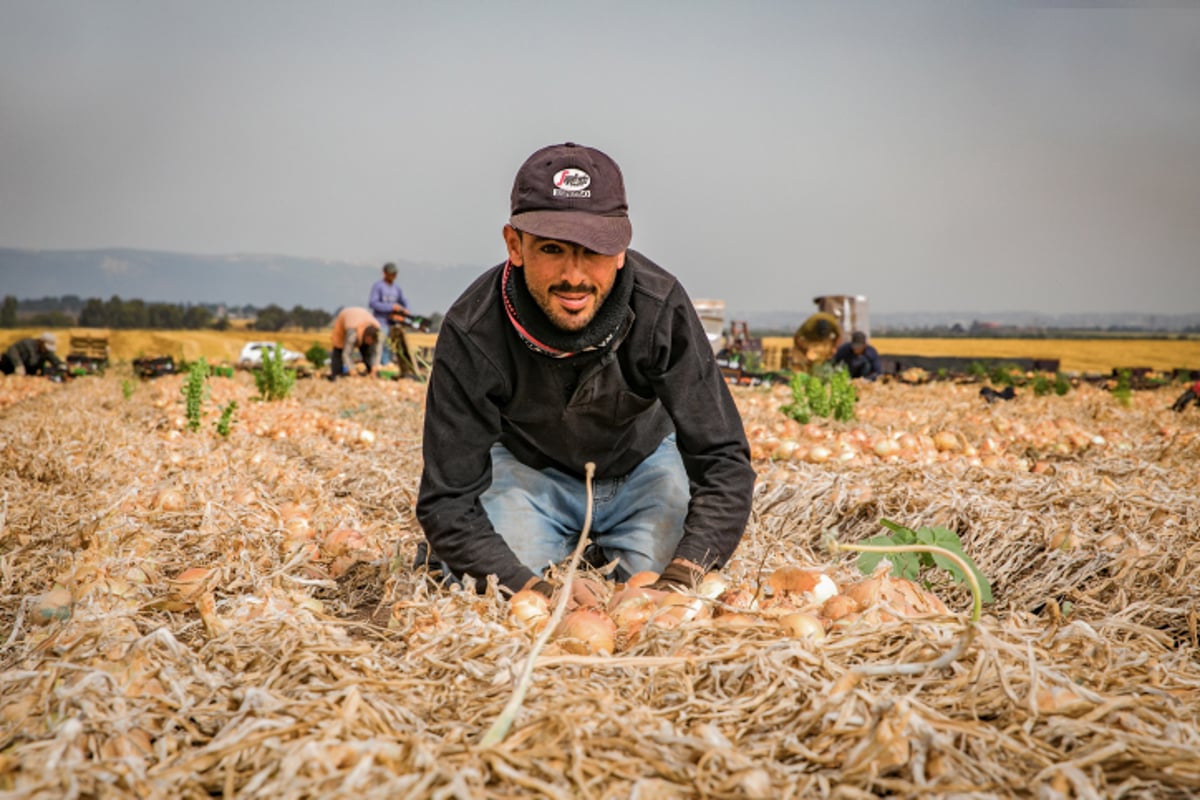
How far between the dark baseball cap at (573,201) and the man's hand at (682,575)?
0.84 metres

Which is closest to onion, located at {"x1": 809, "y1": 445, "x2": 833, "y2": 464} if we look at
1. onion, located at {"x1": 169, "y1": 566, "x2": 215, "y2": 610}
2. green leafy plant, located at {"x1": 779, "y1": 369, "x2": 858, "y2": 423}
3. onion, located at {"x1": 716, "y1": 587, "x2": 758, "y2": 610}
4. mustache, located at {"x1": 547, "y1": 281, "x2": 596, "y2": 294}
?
green leafy plant, located at {"x1": 779, "y1": 369, "x2": 858, "y2": 423}

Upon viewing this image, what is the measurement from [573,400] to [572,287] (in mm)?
470

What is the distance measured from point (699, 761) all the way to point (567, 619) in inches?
22.6

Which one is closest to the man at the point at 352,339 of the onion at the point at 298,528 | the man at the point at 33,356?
the man at the point at 33,356

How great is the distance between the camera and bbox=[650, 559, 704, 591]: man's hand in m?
2.20

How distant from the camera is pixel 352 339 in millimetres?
12781

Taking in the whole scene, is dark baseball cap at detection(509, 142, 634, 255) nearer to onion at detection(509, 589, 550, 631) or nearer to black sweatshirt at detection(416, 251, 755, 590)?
black sweatshirt at detection(416, 251, 755, 590)

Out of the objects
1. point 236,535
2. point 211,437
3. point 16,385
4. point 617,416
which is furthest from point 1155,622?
point 16,385

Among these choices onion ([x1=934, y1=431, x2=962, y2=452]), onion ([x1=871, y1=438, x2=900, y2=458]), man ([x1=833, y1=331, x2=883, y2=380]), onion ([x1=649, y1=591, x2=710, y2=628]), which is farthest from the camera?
man ([x1=833, y1=331, x2=883, y2=380])

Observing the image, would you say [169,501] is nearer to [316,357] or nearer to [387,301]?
[387,301]

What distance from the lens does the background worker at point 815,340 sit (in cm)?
1591

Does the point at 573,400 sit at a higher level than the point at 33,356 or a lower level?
higher

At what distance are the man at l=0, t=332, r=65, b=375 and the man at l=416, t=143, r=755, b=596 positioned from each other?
13.9 m

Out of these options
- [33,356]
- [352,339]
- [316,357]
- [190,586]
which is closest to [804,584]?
[190,586]
